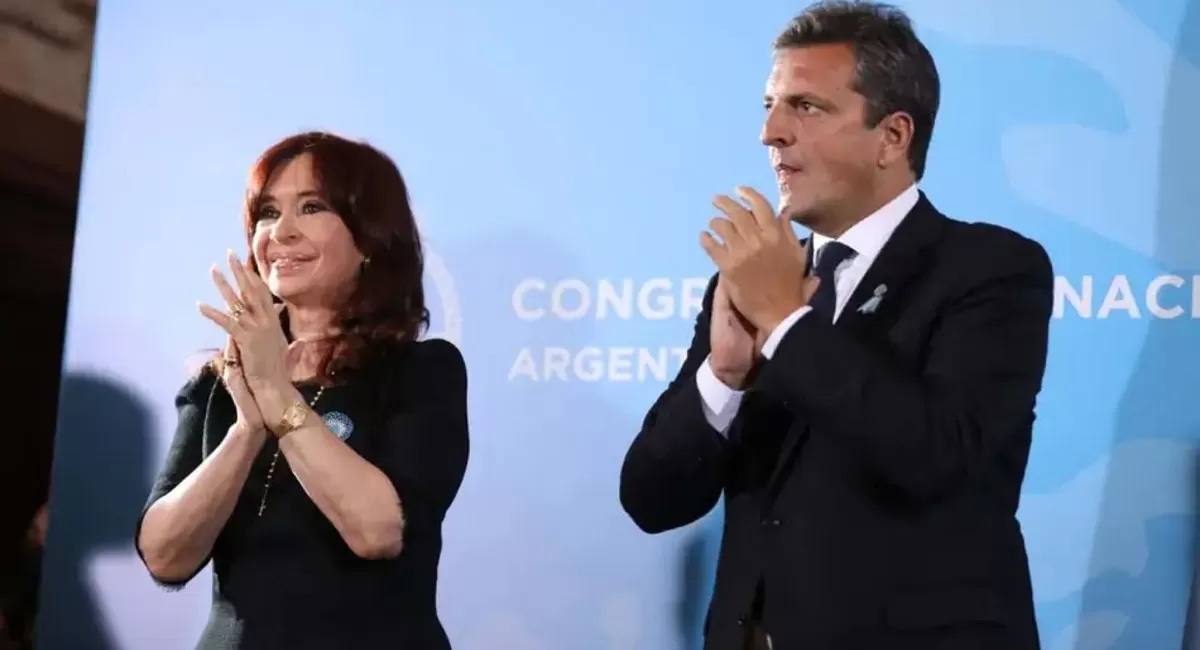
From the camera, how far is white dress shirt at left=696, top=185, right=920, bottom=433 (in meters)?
1.76

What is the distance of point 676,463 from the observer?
70.1 inches

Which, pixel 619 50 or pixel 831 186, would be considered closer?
pixel 831 186

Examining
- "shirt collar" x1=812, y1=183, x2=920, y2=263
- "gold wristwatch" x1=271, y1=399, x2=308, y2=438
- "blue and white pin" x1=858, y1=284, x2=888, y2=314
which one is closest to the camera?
"blue and white pin" x1=858, y1=284, x2=888, y2=314

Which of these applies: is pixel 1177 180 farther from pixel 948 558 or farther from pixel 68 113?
pixel 68 113

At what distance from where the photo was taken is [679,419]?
5.80 feet

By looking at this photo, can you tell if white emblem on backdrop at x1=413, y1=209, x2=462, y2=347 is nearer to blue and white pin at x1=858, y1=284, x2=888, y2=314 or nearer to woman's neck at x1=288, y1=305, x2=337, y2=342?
woman's neck at x1=288, y1=305, x2=337, y2=342

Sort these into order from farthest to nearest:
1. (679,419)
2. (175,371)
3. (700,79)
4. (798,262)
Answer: (175,371) < (700,79) < (679,419) < (798,262)

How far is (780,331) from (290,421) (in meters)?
0.76

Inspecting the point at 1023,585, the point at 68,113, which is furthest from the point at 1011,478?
the point at 68,113

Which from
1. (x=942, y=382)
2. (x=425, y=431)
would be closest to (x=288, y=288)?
(x=425, y=431)

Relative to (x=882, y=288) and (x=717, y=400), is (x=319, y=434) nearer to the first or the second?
(x=717, y=400)

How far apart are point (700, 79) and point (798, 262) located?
1.03 meters

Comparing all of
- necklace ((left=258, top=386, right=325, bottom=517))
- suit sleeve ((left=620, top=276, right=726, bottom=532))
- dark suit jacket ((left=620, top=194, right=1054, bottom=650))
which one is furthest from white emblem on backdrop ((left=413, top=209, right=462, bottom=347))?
dark suit jacket ((left=620, top=194, right=1054, bottom=650))

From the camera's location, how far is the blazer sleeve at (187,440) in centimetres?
211
